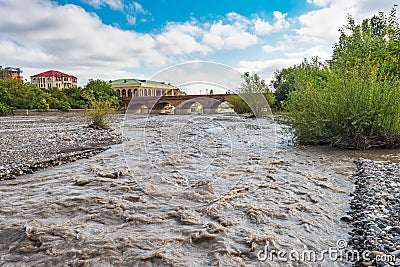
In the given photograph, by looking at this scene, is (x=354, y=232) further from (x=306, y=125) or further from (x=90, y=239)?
(x=306, y=125)

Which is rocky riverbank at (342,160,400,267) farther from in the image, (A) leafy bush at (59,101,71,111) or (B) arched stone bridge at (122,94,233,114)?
(A) leafy bush at (59,101,71,111)

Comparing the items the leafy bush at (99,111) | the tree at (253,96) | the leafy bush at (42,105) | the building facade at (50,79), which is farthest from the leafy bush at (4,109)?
the building facade at (50,79)

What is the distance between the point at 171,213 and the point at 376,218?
11.4ft

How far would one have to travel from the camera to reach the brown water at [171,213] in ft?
14.2

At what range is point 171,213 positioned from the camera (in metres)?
5.78

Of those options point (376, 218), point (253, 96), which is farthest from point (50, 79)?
point (376, 218)

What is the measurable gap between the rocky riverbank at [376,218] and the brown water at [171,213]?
0.94 feet

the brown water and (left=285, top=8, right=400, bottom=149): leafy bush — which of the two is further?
(left=285, top=8, right=400, bottom=149): leafy bush

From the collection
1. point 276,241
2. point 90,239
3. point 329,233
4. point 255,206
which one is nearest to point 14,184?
point 90,239

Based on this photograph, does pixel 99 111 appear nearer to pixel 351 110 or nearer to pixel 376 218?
pixel 351 110

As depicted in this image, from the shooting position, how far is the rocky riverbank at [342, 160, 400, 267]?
152 inches

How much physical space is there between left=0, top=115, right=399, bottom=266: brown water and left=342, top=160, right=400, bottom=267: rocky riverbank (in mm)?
285

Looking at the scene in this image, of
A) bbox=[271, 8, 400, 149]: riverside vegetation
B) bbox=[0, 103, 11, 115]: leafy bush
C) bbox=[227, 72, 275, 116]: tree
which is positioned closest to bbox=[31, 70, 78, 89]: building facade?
bbox=[0, 103, 11, 115]: leafy bush

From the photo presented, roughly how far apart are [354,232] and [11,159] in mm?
10459
